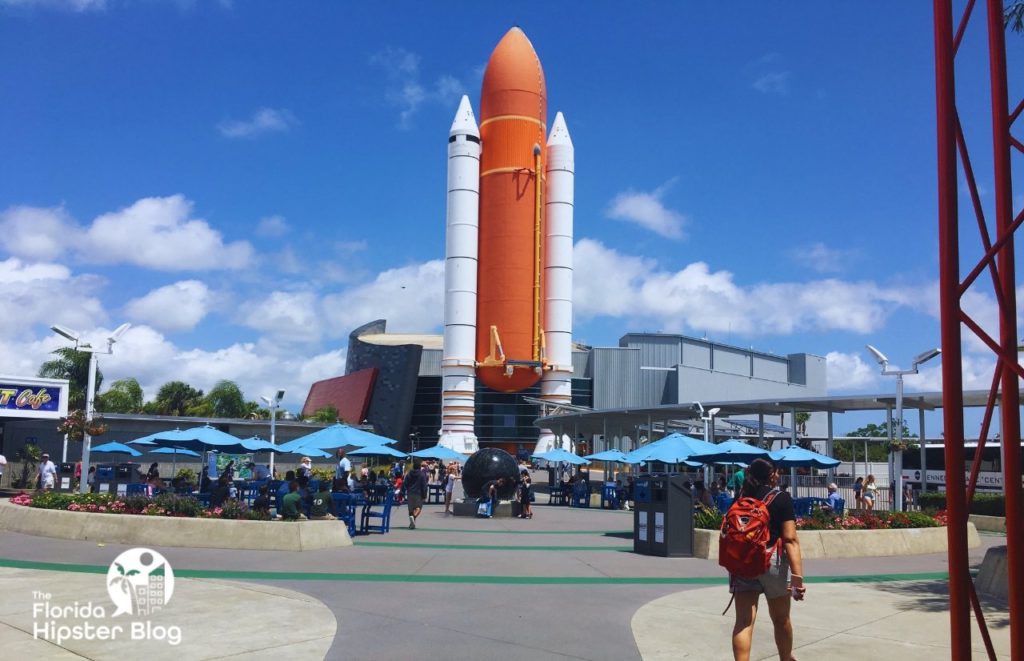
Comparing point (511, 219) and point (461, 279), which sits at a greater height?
point (511, 219)

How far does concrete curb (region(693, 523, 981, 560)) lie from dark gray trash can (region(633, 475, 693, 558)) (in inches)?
9.8

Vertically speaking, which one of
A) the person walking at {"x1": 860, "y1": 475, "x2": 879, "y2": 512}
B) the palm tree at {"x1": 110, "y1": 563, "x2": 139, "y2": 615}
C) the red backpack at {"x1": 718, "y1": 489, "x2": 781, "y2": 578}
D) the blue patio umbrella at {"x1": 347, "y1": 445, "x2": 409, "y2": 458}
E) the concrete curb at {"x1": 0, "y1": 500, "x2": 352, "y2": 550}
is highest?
the blue patio umbrella at {"x1": 347, "y1": 445, "x2": 409, "y2": 458}

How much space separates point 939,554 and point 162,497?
48.9 feet

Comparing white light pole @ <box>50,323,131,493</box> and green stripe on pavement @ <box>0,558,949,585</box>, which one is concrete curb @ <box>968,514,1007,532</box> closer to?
green stripe on pavement @ <box>0,558,949,585</box>

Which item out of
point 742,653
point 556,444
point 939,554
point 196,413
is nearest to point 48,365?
point 196,413

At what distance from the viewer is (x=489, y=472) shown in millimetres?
25297

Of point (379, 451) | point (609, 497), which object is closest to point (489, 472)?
point (379, 451)

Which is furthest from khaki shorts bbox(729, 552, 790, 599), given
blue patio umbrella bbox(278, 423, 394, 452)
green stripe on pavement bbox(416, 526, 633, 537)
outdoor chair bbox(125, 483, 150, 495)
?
outdoor chair bbox(125, 483, 150, 495)

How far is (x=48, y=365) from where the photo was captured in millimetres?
54969

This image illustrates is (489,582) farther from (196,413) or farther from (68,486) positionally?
(196,413)

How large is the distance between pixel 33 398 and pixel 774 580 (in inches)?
1138

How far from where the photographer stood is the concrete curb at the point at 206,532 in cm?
1452

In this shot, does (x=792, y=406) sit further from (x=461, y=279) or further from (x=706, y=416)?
(x=461, y=279)

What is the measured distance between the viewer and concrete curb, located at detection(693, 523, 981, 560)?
600 inches
